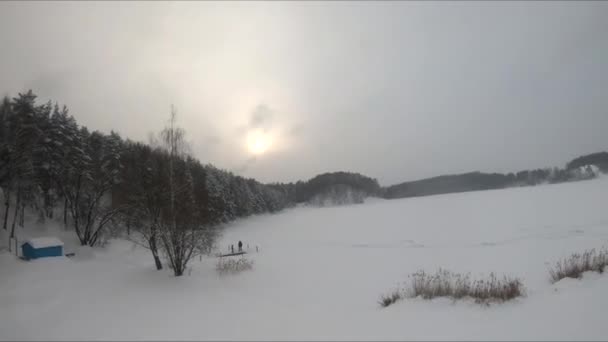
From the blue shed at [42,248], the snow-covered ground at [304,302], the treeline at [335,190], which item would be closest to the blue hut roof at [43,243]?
the blue shed at [42,248]

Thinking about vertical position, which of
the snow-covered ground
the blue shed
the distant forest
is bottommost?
the snow-covered ground

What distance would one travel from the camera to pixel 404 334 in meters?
4.97

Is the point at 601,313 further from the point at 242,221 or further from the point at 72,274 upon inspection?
the point at 242,221

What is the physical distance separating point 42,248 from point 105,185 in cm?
905

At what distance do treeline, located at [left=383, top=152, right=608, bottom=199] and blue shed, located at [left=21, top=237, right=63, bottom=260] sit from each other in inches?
3698

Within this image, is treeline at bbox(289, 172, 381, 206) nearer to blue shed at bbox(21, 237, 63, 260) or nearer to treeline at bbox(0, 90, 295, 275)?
treeline at bbox(0, 90, 295, 275)

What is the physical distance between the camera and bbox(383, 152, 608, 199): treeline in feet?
228

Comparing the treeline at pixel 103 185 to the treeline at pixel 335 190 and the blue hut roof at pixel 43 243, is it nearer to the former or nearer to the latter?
the blue hut roof at pixel 43 243

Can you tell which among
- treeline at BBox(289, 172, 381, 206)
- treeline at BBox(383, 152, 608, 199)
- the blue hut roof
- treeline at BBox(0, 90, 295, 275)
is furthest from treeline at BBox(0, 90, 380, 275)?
treeline at BBox(383, 152, 608, 199)

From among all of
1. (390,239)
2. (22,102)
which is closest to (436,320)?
(390,239)

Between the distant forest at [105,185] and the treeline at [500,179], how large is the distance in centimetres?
8645

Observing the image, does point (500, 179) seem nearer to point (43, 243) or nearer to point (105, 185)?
point (105, 185)

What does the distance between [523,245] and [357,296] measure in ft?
50.1

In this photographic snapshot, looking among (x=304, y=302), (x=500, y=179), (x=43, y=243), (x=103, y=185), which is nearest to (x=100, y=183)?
(x=103, y=185)
